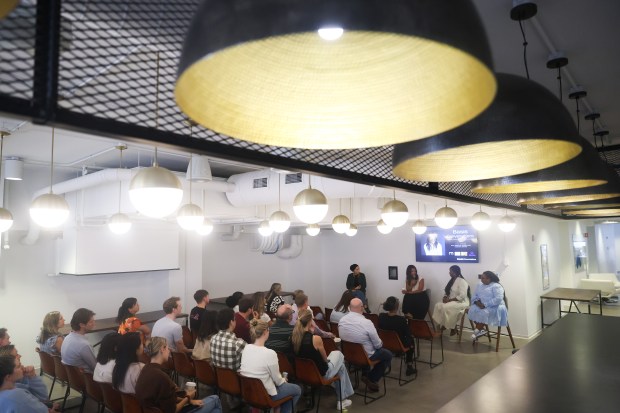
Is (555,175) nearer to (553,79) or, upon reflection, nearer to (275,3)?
(275,3)

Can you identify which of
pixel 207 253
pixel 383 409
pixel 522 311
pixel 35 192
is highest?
pixel 35 192

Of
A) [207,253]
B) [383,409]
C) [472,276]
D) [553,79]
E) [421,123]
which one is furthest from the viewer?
[207,253]

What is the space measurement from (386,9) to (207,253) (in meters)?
8.64

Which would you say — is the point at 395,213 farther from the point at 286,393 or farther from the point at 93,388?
the point at 93,388

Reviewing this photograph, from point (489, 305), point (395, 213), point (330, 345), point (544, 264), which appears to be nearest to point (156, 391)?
point (330, 345)

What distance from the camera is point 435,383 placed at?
502cm

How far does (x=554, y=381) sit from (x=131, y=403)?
285 centimetres

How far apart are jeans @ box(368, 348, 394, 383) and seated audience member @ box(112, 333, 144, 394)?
8.58 ft

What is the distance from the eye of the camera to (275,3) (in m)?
0.37

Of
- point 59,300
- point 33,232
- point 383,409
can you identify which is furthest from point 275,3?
point 59,300

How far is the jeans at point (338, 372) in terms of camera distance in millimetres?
4141

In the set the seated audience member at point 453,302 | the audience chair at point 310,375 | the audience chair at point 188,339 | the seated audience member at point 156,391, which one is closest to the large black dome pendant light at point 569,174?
the seated audience member at point 156,391

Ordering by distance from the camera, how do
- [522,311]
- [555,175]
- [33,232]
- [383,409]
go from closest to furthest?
[555,175] < [383,409] < [33,232] < [522,311]

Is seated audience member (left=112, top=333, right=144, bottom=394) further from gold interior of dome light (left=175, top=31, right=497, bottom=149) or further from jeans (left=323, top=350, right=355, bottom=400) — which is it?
gold interior of dome light (left=175, top=31, right=497, bottom=149)
